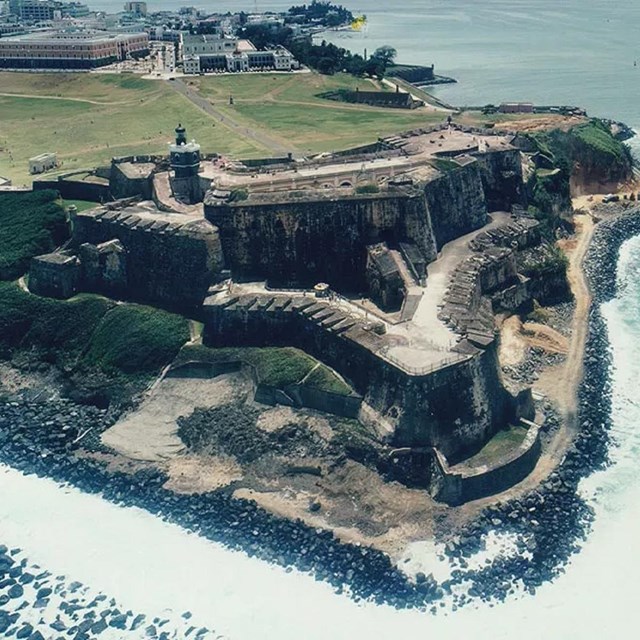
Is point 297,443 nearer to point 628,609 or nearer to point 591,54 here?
point 628,609

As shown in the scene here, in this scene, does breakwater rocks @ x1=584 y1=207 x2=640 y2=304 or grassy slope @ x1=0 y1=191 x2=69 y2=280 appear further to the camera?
breakwater rocks @ x1=584 y1=207 x2=640 y2=304

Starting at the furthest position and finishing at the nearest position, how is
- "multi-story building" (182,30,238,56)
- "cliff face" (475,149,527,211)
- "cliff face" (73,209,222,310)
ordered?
"multi-story building" (182,30,238,56) → "cliff face" (475,149,527,211) → "cliff face" (73,209,222,310)

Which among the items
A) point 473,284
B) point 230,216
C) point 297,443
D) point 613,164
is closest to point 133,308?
point 230,216

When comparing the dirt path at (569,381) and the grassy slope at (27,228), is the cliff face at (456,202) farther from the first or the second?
the grassy slope at (27,228)

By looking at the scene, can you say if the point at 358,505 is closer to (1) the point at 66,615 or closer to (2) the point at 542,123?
(1) the point at 66,615

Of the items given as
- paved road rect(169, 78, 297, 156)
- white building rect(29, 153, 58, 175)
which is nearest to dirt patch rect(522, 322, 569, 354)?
paved road rect(169, 78, 297, 156)

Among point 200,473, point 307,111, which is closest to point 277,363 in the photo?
point 200,473

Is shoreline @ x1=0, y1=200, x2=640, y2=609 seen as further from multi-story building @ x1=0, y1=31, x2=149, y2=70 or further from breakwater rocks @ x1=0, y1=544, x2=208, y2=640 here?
multi-story building @ x1=0, y1=31, x2=149, y2=70
